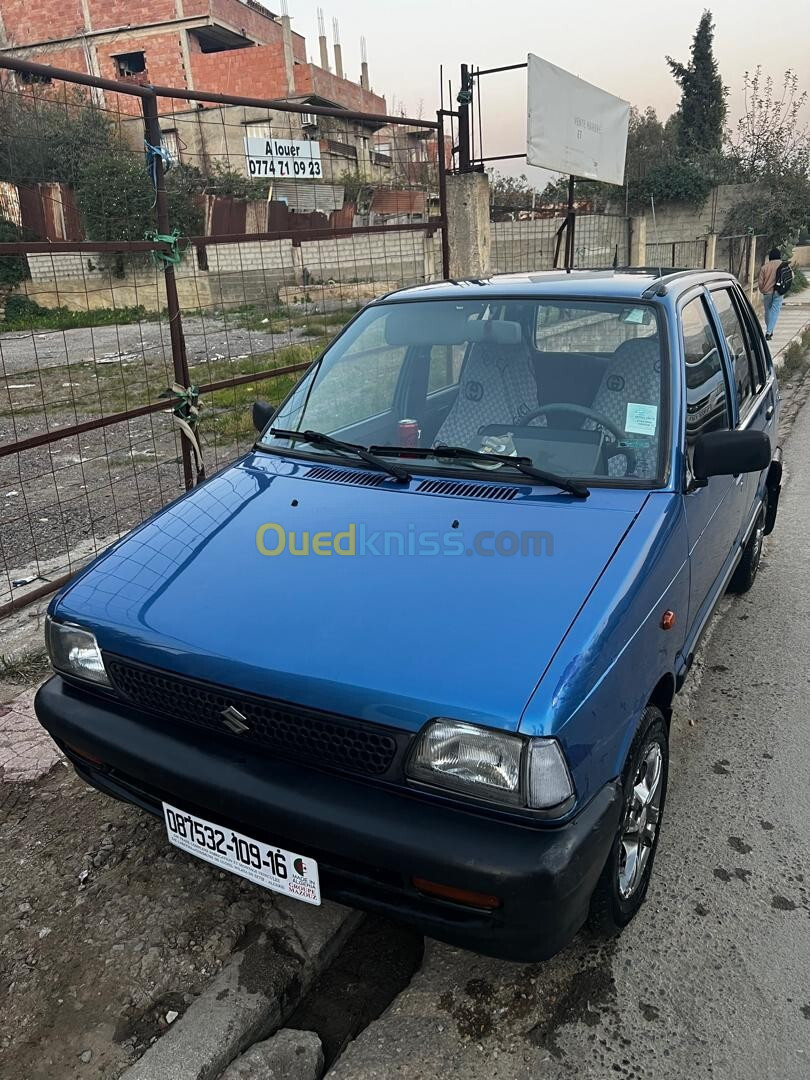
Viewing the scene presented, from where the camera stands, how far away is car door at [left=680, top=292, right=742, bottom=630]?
278cm

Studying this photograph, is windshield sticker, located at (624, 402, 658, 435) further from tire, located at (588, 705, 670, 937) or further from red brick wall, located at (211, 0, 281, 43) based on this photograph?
red brick wall, located at (211, 0, 281, 43)

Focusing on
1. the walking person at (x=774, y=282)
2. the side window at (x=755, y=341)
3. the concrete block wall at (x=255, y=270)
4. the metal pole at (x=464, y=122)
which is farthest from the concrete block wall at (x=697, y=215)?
the side window at (x=755, y=341)

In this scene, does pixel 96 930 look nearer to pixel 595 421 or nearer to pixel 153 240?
pixel 595 421

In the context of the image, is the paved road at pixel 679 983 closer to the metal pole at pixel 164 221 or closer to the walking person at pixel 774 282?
the metal pole at pixel 164 221

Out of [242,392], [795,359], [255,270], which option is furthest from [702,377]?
[255,270]

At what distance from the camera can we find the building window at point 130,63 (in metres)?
→ 40.2

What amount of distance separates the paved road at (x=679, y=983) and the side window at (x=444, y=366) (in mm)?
1823

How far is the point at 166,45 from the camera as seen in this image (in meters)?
39.0

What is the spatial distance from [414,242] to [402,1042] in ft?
23.9

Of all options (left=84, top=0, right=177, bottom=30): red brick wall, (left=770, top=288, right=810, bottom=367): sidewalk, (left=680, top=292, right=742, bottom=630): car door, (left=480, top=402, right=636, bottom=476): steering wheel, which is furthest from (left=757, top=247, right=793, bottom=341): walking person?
(left=84, top=0, right=177, bottom=30): red brick wall

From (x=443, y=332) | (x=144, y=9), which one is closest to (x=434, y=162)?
(x=443, y=332)

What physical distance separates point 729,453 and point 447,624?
1274 mm

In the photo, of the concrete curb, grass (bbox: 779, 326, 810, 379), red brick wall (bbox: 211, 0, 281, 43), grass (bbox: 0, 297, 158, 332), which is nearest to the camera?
the concrete curb

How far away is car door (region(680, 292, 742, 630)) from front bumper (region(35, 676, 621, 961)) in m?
1.17
